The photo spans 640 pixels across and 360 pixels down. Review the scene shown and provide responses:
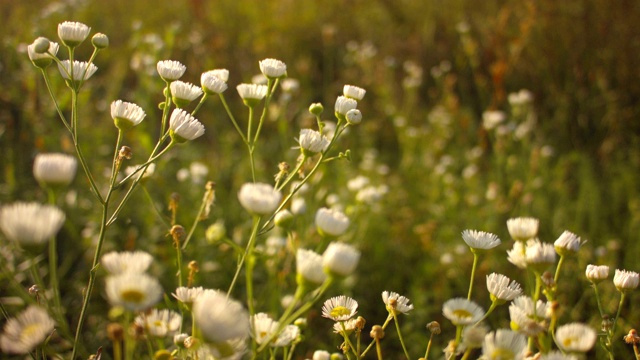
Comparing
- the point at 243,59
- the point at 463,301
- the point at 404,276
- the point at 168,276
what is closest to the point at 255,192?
the point at 463,301

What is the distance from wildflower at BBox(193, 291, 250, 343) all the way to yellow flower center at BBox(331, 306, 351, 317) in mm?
371

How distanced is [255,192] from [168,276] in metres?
1.58

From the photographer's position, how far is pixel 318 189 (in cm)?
283

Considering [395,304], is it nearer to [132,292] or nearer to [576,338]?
[576,338]

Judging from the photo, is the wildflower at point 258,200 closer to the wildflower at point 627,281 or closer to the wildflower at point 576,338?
the wildflower at point 576,338

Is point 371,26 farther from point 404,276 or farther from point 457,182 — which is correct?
point 404,276

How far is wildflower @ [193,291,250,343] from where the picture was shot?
2.32 feet

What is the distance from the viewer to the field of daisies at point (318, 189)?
3.00 feet

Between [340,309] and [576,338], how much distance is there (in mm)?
404

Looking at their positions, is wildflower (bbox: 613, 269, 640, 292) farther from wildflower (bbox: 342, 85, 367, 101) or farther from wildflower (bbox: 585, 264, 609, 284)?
wildflower (bbox: 342, 85, 367, 101)

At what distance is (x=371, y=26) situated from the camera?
17.5ft

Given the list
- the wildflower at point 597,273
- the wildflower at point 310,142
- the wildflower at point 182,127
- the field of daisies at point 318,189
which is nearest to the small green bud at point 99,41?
the field of daisies at point 318,189

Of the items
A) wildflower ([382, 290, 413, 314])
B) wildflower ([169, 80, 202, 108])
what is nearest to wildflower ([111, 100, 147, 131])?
wildflower ([169, 80, 202, 108])

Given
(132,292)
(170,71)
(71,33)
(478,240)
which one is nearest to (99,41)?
(71,33)
